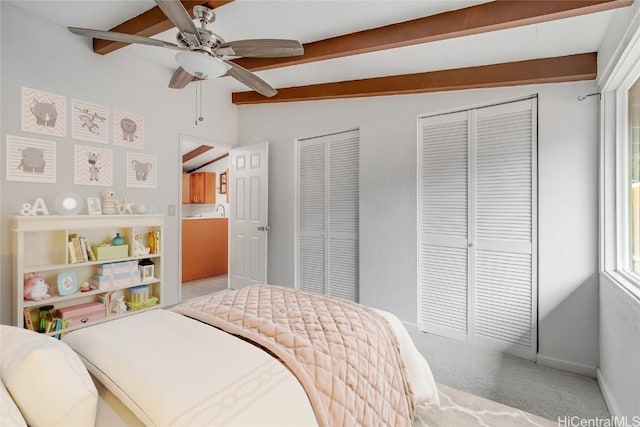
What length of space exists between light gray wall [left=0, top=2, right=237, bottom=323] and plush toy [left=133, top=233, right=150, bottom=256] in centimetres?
34

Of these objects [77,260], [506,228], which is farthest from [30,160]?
[506,228]

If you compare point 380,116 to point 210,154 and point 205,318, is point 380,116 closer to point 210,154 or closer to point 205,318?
point 205,318

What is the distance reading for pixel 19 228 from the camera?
2480mm

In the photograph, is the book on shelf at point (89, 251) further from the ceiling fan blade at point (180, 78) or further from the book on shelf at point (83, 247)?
the ceiling fan blade at point (180, 78)

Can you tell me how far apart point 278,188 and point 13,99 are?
8.69ft

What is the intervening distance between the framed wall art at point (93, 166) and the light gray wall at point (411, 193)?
5.94ft

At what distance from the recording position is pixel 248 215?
4.40m

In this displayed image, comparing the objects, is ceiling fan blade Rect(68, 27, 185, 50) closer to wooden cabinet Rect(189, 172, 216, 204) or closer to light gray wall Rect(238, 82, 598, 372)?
light gray wall Rect(238, 82, 598, 372)

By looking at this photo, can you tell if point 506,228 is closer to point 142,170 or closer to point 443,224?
point 443,224

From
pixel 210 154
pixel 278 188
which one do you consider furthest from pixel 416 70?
pixel 210 154

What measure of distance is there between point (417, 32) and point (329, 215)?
2.18 meters

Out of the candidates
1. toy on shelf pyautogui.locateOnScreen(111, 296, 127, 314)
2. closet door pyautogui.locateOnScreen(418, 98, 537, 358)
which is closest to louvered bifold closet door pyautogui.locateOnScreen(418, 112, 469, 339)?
closet door pyautogui.locateOnScreen(418, 98, 537, 358)

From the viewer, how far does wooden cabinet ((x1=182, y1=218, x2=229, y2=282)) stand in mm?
5109

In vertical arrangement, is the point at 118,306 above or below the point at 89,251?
below
